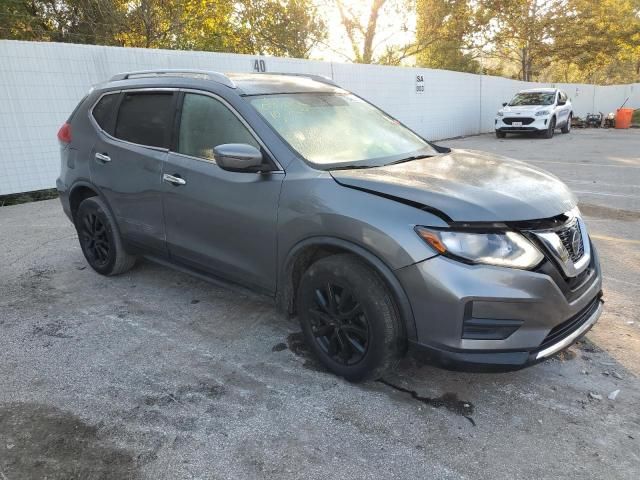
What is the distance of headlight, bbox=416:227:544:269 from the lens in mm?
2383

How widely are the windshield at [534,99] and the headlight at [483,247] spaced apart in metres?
18.5

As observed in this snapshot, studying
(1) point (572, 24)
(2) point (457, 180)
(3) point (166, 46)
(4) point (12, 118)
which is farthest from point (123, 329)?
(1) point (572, 24)

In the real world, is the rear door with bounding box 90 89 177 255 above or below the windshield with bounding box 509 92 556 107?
above

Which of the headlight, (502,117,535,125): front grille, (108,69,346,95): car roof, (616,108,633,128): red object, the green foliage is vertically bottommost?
(616,108,633,128): red object

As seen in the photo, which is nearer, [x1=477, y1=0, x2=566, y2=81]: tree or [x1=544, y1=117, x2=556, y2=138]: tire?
[x1=544, y1=117, x2=556, y2=138]: tire

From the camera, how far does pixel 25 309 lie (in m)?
4.05

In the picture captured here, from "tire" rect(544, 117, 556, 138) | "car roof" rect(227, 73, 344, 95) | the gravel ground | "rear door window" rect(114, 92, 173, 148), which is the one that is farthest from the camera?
"tire" rect(544, 117, 556, 138)

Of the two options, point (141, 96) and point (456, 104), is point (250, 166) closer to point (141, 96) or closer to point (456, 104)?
point (141, 96)

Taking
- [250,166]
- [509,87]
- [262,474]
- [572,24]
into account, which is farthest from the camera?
[572,24]

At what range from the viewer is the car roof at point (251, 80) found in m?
3.40

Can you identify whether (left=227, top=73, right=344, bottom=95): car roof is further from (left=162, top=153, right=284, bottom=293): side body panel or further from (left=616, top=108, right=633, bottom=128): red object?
(left=616, top=108, right=633, bottom=128): red object

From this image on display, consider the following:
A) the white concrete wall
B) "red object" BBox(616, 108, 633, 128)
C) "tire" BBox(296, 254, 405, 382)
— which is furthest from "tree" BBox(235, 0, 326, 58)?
"tire" BBox(296, 254, 405, 382)

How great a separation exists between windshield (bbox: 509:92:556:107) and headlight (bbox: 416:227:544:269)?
1848 cm

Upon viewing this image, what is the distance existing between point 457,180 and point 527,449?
141 cm
